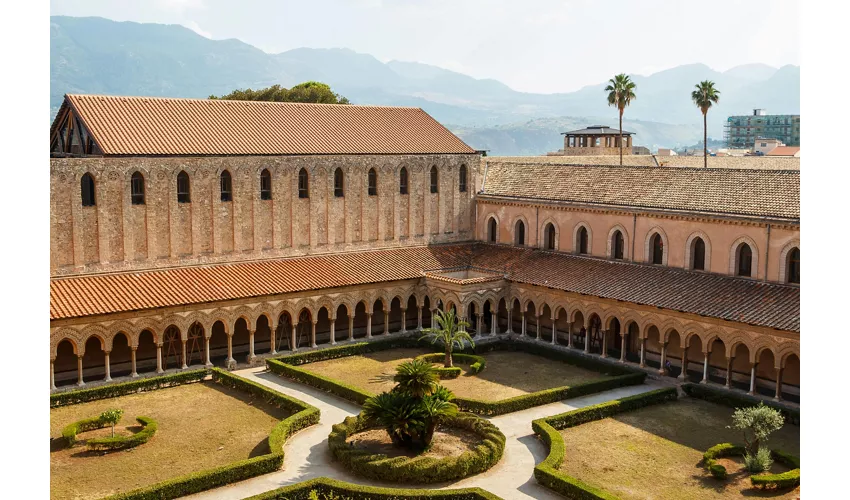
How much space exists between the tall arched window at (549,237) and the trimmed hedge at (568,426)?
15328 mm

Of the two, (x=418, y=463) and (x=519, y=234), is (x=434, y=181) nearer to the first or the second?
(x=519, y=234)

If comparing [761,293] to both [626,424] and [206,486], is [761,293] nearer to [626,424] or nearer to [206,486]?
[626,424]

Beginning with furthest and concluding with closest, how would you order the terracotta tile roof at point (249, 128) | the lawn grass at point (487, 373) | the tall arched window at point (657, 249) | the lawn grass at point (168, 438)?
1. the tall arched window at point (657, 249)
2. the terracotta tile roof at point (249, 128)
3. the lawn grass at point (487, 373)
4. the lawn grass at point (168, 438)

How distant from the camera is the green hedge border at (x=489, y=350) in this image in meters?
34.6

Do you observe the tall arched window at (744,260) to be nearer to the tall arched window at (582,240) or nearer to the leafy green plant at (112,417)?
the tall arched window at (582,240)

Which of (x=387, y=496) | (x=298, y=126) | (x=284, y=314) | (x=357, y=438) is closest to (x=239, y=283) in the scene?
(x=284, y=314)

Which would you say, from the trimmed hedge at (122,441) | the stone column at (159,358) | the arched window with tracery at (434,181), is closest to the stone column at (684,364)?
the arched window with tracery at (434,181)

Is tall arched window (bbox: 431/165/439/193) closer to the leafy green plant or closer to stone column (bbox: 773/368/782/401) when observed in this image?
stone column (bbox: 773/368/782/401)

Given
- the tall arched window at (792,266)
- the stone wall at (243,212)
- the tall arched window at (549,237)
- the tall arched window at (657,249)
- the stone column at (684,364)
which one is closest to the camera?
the tall arched window at (792,266)

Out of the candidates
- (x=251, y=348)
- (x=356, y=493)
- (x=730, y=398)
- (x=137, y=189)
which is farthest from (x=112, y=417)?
(x=730, y=398)

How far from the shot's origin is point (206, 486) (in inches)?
1045

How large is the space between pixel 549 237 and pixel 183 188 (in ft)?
70.7

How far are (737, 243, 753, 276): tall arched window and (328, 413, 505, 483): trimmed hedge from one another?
16.9 meters

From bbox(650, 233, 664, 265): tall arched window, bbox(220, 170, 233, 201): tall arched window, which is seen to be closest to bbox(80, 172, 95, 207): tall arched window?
bbox(220, 170, 233, 201): tall arched window
